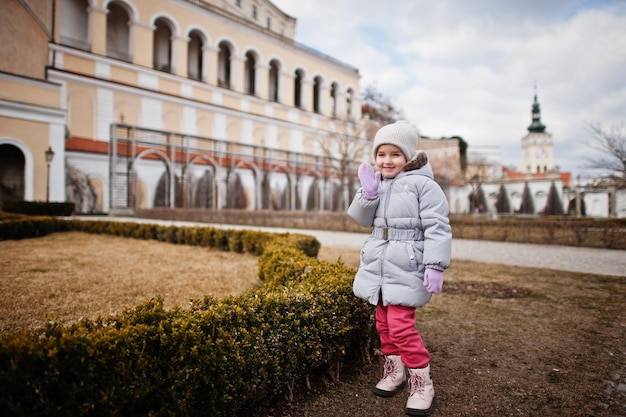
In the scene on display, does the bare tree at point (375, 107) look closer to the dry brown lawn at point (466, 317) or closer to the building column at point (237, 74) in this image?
the building column at point (237, 74)

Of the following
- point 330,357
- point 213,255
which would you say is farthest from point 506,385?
point 213,255

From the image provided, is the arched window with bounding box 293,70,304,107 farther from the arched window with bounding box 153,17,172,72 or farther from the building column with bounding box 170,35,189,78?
the arched window with bounding box 153,17,172,72

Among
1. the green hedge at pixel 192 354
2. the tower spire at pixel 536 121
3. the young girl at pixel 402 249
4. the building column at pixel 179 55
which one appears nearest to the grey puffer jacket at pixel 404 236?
the young girl at pixel 402 249

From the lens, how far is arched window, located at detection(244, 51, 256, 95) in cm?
3759

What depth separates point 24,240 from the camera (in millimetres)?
9367

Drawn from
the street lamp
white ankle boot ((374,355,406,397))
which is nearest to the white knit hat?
white ankle boot ((374,355,406,397))

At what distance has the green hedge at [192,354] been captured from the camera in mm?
1535

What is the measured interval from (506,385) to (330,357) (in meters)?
1.32

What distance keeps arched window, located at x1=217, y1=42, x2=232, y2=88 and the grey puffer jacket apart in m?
35.6

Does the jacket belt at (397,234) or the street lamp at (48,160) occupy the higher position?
the street lamp at (48,160)

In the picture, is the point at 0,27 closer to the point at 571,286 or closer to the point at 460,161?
the point at 571,286

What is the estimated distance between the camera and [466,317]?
4371 millimetres

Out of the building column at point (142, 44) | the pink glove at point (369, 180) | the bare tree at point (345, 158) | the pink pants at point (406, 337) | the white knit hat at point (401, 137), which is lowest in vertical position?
the pink pants at point (406, 337)

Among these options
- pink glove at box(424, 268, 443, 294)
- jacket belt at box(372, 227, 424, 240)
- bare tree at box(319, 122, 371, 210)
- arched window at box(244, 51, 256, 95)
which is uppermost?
arched window at box(244, 51, 256, 95)
